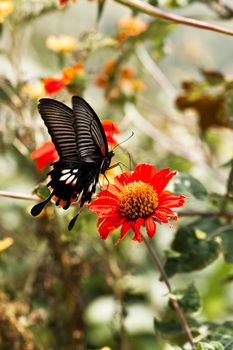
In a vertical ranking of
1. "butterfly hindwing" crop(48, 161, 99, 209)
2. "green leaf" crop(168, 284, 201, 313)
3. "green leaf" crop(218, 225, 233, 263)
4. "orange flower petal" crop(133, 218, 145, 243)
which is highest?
"orange flower petal" crop(133, 218, 145, 243)

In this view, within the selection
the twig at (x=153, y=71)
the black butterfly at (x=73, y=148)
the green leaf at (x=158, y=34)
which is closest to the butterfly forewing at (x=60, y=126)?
the black butterfly at (x=73, y=148)

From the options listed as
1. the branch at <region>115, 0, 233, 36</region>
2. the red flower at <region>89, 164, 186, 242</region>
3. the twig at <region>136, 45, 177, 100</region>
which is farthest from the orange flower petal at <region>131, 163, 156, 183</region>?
the twig at <region>136, 45, 177, 100</region>

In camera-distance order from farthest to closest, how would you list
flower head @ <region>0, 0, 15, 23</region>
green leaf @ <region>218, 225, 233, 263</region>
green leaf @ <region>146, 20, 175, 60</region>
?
green leaf @ <region>146, 20, 175, 60</region> → flower head @ <region>0, 0, 15, 23</region> → green leaf @ <region>218, 225, 233, 263</region>

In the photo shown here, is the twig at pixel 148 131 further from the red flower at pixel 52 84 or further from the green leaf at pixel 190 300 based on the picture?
the green leaf at pixel 190 300

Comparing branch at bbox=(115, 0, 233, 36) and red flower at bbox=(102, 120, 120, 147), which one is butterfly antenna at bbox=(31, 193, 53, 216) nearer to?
red flower at bbox=(102, 120, 120, 147)

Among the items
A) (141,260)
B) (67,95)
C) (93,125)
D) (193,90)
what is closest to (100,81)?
(193,90)

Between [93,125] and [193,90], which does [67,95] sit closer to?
[93,125]

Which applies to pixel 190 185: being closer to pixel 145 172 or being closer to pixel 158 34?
pixel 145 172
